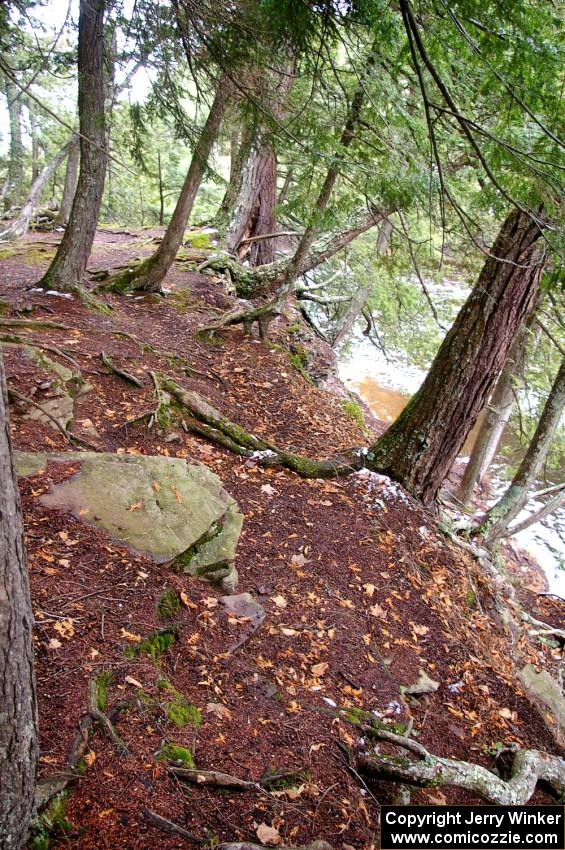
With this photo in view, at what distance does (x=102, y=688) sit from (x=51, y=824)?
25.4 inches

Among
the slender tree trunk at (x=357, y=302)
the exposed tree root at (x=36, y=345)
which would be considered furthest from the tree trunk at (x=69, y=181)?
the exposed tree root at (x=36, y=345)

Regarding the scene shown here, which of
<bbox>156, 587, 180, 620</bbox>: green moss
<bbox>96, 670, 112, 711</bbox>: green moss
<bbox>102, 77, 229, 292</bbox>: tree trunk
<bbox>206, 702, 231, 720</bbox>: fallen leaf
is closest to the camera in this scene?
<bbox>96, 670, 112, 711</bbox>: green moss

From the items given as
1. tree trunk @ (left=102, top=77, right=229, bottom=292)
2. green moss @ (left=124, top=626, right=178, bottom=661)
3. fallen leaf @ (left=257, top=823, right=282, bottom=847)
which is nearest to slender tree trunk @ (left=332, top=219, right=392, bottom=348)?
tree trunk @ (left=102, top=77, right=229, bottom=292)

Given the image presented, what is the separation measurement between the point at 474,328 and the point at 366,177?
185cm

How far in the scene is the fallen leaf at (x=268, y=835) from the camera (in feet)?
7.13

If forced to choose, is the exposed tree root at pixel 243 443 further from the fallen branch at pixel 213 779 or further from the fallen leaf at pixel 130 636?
the fallen branch at pixel 213 779

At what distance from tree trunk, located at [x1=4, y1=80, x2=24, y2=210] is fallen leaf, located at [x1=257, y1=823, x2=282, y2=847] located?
17517 millimetres

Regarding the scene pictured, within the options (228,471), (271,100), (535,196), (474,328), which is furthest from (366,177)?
(228,471)

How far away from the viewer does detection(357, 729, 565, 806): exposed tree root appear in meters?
2.80

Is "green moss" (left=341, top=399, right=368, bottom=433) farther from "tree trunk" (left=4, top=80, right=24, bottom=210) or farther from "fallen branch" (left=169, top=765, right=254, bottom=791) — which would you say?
"tree trunk" (left=4, top=80, right=24, bottom=210)

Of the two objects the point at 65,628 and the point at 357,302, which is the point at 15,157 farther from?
the point at 65,628

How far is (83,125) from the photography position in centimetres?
666

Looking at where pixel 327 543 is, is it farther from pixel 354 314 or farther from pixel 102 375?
pixel 354 314

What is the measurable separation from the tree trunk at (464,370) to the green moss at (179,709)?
3314mm
